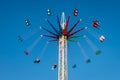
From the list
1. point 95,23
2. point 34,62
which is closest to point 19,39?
point 34,62

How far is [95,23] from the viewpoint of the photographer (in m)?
69.6

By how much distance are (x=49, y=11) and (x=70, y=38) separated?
750 centimetres

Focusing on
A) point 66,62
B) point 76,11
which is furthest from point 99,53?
point 76,11

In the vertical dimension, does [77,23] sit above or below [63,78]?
above

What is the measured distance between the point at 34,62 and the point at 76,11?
528 inches

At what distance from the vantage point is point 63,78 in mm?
63406

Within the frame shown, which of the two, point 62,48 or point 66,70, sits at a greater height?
point 62,48

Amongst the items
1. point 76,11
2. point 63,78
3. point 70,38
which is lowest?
point 63,78

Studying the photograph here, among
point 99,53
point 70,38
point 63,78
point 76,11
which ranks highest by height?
point 76,11

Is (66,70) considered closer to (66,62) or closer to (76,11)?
(66,62)

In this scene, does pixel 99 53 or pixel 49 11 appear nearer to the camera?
pixel 99 53

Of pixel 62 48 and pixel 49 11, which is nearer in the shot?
pixel 62 48

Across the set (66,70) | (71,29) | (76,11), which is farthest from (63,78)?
(76,11)

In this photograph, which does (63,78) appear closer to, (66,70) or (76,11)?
(66,70)
